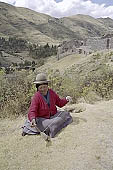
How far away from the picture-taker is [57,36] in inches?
3873

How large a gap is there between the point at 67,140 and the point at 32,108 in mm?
749

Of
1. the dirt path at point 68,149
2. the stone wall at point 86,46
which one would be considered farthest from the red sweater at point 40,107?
the stone wall at point 86,46

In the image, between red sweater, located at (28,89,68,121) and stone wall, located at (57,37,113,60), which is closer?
red sweater, located at (28,89,68,121)

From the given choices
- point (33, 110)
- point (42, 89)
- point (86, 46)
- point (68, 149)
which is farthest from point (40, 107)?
point (86, 46)

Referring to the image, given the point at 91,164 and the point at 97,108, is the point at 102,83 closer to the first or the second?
the point at 97,108

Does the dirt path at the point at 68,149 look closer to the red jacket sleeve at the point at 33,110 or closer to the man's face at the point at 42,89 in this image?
the red jacket sleeve at the point at 33,110

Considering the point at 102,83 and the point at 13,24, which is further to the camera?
the point at 13,24

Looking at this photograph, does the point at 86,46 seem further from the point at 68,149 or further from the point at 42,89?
the point at 68,149

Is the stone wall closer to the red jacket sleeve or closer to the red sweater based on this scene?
the red sweater

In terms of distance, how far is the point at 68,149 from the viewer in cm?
350

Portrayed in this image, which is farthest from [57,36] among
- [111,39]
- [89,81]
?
[89,81]

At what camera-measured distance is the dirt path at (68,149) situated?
3.20 metres

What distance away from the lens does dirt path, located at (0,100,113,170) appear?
3.20m

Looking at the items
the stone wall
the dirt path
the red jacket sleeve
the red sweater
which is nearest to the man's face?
the red sweater
